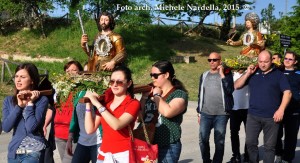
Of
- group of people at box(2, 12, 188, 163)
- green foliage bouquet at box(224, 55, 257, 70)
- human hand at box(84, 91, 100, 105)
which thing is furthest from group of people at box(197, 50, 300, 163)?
human hand at box(84, 91, 100, 105)

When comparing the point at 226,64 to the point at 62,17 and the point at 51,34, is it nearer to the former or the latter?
the point at 51,34

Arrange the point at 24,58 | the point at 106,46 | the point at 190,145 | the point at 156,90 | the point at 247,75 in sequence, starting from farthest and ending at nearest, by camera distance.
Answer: the point at 24,58
the point at 190,145
the point at 247,75
the point at 106,46
the point at 156,90

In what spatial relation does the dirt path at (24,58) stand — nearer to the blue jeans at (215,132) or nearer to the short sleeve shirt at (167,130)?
the blue jeans at (215,132)

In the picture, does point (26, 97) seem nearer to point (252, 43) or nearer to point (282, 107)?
point (282, 107)

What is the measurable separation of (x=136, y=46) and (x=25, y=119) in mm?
21980

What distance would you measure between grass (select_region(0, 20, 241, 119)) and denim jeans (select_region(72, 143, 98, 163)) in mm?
16971

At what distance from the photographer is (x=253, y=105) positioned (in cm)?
642

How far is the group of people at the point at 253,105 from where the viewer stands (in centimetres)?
625

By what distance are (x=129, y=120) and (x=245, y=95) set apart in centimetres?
416

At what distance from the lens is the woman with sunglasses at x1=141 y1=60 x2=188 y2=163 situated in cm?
442

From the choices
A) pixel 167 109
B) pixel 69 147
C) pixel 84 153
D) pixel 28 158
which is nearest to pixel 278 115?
pixel 167 109

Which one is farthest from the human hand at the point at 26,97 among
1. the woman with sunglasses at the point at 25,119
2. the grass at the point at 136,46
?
the grass at the point at 136,46

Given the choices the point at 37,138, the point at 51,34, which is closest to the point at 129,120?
the point at 37,138

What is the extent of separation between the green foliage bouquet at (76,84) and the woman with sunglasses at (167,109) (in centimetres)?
46
